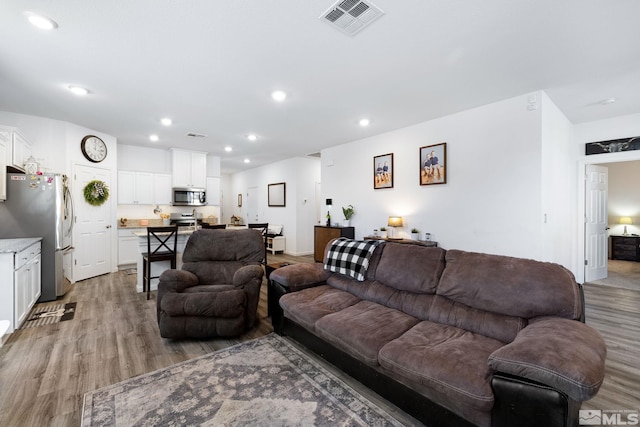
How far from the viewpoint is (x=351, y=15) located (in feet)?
6.95

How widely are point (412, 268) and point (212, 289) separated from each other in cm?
196

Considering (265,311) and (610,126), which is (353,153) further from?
(610,126)

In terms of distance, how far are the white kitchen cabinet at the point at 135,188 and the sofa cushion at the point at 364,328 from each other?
593 centimetres

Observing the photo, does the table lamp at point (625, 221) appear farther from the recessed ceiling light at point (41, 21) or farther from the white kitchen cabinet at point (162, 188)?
the white kitchen cabinet at point (162, 188)

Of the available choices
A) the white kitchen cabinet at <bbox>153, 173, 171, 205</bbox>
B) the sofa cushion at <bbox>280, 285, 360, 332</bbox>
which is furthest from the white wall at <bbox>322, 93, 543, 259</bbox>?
the white kitchen cabinet at <bbox>153, 173, 171, 205</bbox>

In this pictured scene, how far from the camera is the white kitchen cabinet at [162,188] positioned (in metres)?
6.65

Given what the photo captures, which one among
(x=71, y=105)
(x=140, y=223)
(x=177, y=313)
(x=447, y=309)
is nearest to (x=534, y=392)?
(x=447, y=309)

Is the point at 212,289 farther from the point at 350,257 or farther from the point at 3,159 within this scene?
the point at 3,159

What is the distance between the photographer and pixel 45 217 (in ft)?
12.4

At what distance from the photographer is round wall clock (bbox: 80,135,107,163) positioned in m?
5.13

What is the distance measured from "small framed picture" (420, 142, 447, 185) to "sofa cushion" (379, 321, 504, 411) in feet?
9.98

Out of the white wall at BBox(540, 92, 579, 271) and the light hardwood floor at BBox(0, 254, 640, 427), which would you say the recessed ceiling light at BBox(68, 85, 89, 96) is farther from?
the white wall at BBox(540, 92, 579, 271)

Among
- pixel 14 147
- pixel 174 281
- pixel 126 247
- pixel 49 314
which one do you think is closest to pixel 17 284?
pixel 49 314

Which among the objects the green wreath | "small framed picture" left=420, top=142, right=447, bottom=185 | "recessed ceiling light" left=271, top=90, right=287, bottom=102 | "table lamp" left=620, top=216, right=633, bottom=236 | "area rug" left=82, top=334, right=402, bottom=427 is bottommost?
"area rug" left=82, top=334, right=402, bottom=427
